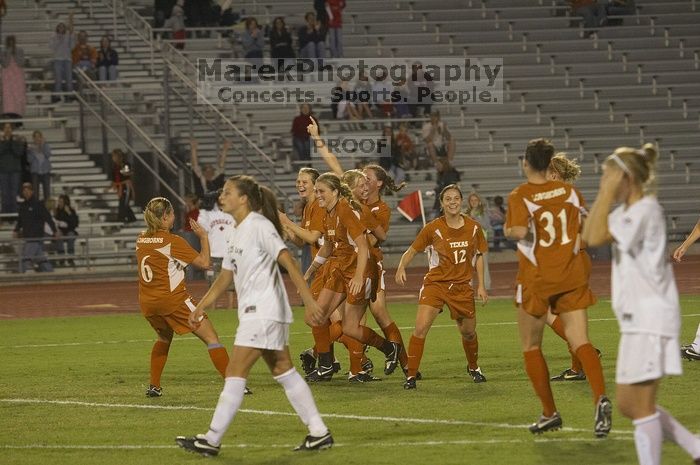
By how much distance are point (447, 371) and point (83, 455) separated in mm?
5069

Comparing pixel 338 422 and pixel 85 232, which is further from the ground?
pixel 338 422

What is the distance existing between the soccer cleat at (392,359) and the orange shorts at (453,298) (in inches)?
25.7

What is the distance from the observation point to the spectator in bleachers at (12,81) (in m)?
30.4

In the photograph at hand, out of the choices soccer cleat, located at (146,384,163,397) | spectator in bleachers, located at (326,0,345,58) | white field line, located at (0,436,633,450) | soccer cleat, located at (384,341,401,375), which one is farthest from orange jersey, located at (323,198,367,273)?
spectator in bleachers, located at (326,0,345,58)

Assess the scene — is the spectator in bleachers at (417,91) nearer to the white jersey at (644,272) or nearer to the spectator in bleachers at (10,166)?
the spectator in bleachers at (10,166)

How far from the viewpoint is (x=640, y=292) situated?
7270 mm

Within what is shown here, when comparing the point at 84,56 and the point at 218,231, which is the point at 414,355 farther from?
the point at 84,56

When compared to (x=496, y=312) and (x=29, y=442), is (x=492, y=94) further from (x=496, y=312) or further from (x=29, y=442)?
(x=29, y=442)

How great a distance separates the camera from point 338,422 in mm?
10492

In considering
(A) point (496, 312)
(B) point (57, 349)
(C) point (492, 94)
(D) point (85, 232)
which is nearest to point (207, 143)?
(D) point (85, 232)

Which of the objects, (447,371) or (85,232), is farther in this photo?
(85,232)

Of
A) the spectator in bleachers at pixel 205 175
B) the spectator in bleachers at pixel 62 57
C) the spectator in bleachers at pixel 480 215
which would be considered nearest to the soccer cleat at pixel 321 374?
the spectator in bleachers at pixel 480 215

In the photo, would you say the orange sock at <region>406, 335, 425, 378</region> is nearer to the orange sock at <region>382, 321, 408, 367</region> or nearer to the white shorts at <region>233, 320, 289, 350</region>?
the orange sock at <region>382, 321, 408, 367</region>

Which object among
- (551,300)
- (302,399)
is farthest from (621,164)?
(302,399)
